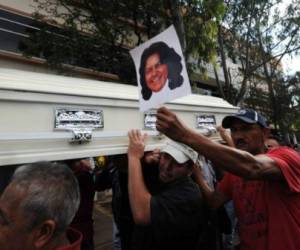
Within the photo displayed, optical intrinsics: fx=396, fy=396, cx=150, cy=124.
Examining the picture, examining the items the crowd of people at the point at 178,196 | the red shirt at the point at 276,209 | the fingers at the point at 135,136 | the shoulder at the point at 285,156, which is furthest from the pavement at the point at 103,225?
the shoulder at the point at 285,156

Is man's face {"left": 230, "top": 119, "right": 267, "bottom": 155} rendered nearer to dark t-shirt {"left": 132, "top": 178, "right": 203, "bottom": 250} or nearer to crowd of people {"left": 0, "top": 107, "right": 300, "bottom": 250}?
crowd of people {"left": 0, "top": 107, "right": 300, "bottom": 250}

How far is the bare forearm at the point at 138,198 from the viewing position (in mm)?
2111

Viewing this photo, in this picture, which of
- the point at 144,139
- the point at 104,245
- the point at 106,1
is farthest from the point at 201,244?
the point at 106,1

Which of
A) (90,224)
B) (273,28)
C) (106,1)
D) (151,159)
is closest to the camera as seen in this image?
(151,159)

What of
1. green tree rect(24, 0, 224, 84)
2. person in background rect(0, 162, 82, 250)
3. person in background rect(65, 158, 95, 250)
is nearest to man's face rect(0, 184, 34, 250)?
person in background rect(0, 162, 82, 250)

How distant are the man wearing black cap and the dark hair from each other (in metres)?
0.16

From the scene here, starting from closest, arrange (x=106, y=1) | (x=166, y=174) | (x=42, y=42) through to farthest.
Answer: (x=166, y=174), (x=106, y=1), (x=42, y=42)

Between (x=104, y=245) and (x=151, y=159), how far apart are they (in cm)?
491

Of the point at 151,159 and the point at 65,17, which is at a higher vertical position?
the point at 65,17

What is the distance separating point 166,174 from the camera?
7.65 ft

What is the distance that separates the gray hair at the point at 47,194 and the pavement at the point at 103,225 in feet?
18.7

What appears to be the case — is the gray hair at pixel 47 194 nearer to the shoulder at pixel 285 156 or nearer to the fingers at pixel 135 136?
the fingers at pixel 135 136

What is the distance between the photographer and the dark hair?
1.90 metres

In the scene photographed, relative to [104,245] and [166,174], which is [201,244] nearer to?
[166,174]
